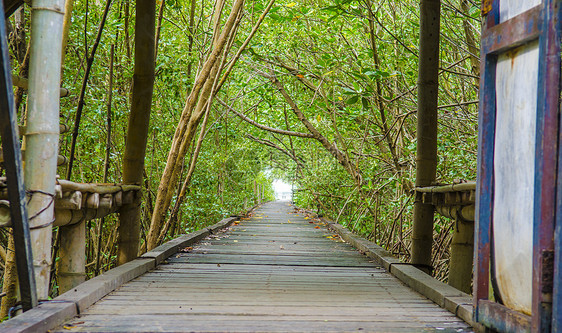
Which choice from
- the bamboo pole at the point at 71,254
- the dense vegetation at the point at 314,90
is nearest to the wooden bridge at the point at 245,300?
the bamboo pole at the point at 71,254

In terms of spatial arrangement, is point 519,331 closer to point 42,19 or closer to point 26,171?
point 26,171

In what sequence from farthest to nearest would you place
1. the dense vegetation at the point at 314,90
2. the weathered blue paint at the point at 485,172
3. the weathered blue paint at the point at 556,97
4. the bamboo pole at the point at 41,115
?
1. the dense vegetation at the point at 314,90
2. the bamboo pole at the point at 41,115
3. the weathered blue paint at the point at 485,172
4. the weathered blue paint at the point at 556,97

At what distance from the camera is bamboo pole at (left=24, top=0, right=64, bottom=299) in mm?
2457

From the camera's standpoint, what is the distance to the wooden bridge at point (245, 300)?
8.27ft

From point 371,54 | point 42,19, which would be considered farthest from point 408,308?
point 371,54

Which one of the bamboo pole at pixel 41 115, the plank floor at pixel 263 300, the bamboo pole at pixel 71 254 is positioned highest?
the bamboo pole at pixel 41 115

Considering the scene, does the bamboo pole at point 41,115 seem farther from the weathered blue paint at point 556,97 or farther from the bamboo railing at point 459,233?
the bamboo railing at point 459,233

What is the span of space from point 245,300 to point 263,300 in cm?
12

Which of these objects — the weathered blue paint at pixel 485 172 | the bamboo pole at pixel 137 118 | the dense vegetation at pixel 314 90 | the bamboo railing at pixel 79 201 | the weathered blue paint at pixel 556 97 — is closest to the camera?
the weathered blue paint at pixel 556 97

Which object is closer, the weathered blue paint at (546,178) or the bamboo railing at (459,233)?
the weathered blue paint at (546,178)

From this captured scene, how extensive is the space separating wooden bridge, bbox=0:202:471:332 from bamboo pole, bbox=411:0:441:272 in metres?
0.30

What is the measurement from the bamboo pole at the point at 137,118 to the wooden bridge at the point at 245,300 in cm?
24

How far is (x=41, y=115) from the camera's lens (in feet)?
8.09

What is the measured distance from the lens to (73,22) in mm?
5395
